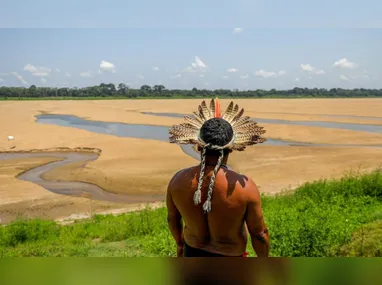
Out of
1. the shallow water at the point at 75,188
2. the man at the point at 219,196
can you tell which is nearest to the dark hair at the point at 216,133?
the man at the point at 219,196

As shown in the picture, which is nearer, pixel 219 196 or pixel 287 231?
pixel 219 196

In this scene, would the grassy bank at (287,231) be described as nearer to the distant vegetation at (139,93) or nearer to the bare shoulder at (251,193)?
the bare shoulder at (251,193)

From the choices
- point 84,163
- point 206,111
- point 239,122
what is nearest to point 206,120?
point 206,111

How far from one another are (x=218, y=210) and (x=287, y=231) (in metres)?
3.56

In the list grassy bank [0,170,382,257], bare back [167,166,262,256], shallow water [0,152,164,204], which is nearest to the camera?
bare back [167,166,262,256]

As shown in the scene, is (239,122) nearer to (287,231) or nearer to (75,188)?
(287,231)

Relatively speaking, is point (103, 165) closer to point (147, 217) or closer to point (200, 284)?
point (147, 217)

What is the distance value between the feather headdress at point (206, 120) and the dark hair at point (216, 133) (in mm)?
22

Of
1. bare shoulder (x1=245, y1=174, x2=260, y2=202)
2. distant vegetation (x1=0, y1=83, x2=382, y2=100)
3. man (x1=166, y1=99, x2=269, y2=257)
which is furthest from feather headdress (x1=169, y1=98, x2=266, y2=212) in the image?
distant vegetation (x1=0, y1=83, x2=382, y2=100)

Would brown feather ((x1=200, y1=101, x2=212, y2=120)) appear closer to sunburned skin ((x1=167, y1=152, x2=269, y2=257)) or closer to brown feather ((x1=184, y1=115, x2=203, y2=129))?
brown feather ((x1=184, y1=115, x2=203, y2=129))

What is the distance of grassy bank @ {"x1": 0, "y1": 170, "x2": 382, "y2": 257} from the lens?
16.7 ft

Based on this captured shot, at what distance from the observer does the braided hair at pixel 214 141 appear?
2.14 m

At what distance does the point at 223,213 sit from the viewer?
212 centimetres

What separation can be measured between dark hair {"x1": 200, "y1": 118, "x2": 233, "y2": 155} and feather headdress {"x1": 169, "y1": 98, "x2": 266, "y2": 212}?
0.02 m
